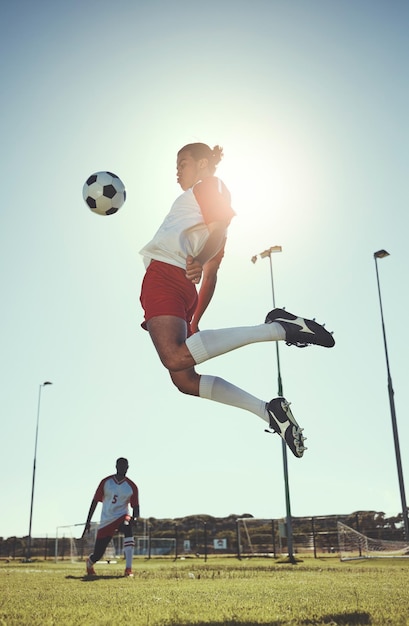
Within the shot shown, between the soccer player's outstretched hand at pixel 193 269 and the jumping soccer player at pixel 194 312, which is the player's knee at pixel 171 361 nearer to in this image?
the jumping soccer player at pixel 194 312

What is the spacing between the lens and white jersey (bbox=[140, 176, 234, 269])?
15.9 feet

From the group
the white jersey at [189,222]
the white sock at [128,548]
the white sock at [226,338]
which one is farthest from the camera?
the white sock at [128,548]

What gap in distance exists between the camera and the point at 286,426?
14.6 ft

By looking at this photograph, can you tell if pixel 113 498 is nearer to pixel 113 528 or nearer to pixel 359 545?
pixel 113 528

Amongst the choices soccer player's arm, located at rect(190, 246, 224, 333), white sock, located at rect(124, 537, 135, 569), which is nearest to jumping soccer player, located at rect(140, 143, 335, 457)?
soccer player's arm, located at rect(190, 246, 224, 333)

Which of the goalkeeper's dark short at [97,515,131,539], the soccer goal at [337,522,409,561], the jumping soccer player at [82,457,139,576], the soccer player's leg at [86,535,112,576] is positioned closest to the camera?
the soccer player's leg at [86,535,112,576]

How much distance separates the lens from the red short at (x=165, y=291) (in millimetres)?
Result: 4633

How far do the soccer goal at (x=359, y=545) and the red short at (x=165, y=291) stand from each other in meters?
21.1

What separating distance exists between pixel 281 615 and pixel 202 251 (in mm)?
2593

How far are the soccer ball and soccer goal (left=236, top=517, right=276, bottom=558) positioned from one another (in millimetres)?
25801

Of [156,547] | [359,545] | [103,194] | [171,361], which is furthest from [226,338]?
[156,547]

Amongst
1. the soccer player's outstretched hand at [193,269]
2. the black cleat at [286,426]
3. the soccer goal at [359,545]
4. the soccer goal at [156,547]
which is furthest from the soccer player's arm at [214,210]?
the soccer goal at [156,547]

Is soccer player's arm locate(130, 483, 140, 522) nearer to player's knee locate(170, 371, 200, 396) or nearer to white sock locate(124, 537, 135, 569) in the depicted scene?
white sock locate(124, 537, 135, 569)

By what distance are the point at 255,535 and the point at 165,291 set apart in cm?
2925
